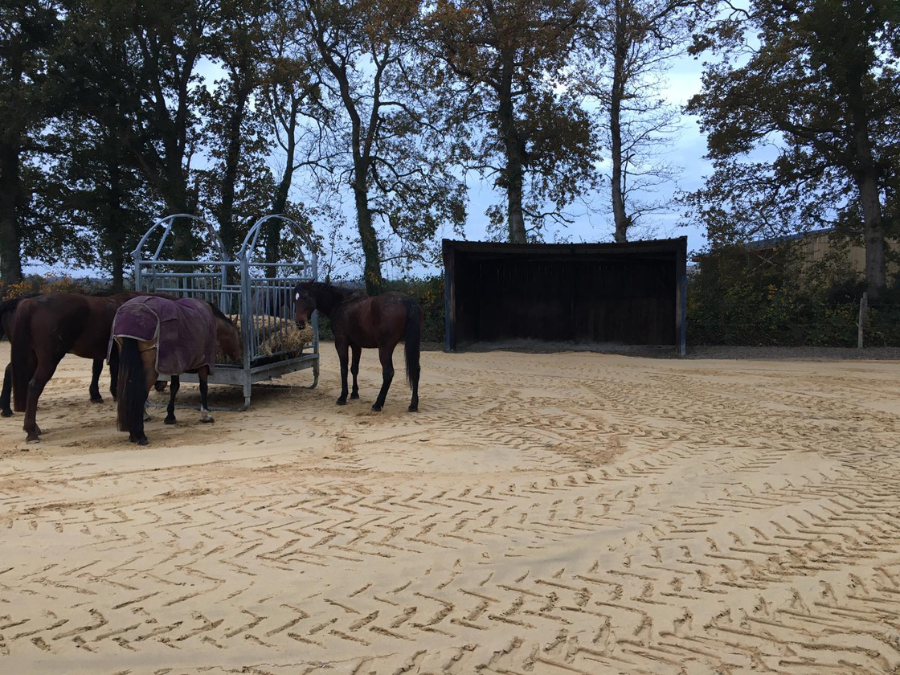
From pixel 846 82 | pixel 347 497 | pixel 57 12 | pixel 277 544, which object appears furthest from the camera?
pixel 57 12

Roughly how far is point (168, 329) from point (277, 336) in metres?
2.41

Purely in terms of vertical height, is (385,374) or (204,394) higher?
(385,374)

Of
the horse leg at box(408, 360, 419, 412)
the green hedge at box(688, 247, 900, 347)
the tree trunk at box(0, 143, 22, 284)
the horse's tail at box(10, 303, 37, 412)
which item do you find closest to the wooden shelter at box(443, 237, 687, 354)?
the green hedge at box(688, 247, 900, 347)

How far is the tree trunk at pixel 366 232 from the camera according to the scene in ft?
72.3

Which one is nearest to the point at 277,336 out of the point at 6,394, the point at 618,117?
the point at 6,394

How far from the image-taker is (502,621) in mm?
2748

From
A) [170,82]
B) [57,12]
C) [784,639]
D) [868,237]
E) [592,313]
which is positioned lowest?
[784,639]

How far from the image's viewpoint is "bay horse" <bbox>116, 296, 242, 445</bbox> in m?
6.07

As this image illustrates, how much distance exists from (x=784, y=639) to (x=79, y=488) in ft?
14.8

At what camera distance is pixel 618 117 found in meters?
20.7

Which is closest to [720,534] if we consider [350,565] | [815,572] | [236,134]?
[815,572]

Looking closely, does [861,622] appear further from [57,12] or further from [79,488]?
[57,12]

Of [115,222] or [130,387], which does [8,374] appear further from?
[115,222]

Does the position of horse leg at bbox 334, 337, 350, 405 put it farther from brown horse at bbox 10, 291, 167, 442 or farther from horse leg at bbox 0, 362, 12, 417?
horse leg at bbox 0, 362, 12, 417
